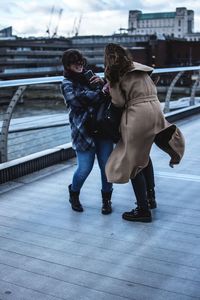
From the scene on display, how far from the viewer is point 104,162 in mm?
3684

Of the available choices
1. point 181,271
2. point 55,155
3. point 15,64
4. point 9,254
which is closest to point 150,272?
point 181,271

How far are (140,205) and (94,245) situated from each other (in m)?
0.57

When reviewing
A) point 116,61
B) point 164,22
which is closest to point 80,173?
point 116,61

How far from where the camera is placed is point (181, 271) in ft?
9.00

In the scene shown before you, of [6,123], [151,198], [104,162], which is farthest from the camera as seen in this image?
[6,123]

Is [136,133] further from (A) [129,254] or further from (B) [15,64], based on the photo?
(B) [15,64]

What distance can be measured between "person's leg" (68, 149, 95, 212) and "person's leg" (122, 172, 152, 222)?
1.35 ft

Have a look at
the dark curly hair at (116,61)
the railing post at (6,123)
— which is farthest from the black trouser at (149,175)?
the railing post at (6,123)

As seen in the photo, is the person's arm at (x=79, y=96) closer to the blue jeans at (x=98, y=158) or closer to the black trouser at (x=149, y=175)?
the blue jeans at (x=98, y=158)

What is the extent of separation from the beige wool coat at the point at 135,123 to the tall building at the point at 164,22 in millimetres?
148607

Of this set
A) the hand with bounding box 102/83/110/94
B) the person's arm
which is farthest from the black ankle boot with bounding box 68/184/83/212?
the hand with bounding box 102/83/110/94

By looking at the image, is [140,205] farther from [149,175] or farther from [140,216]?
[149,175]

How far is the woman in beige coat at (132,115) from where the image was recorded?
313 centimetres

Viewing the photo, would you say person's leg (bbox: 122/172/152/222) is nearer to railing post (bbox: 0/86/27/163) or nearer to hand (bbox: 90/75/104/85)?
hand (bbox: 90/75/104/85)
